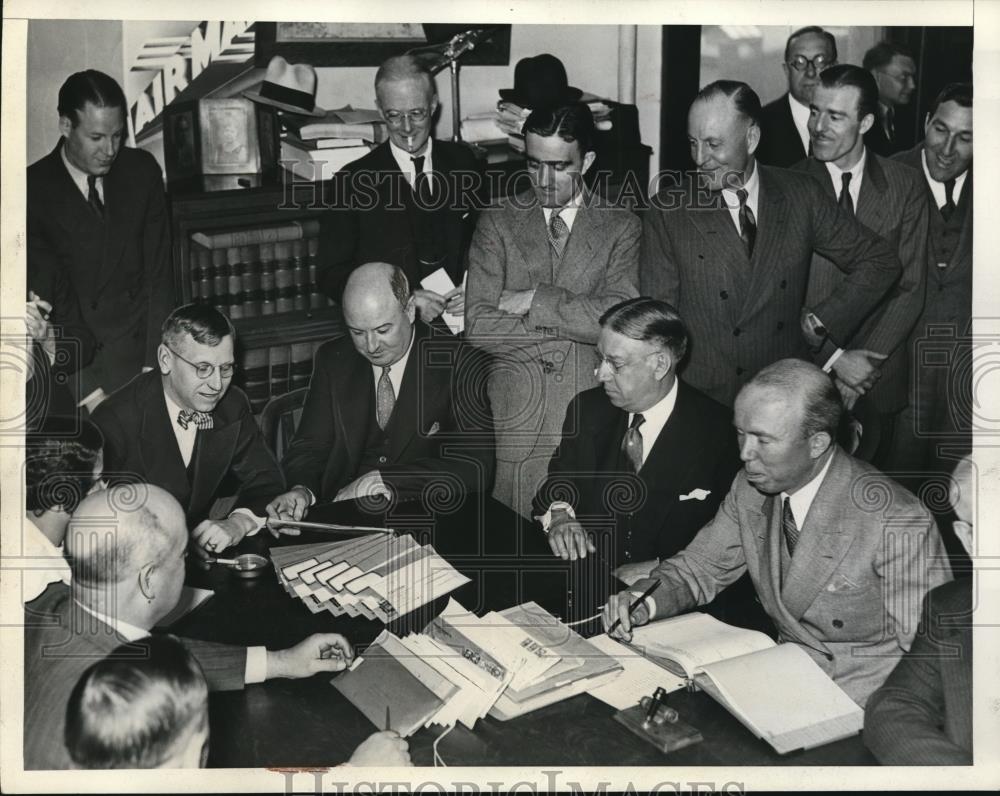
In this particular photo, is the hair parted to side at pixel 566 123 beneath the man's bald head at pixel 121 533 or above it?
above

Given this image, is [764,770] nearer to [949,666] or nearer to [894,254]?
[949,666]

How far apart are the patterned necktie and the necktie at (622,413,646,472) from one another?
762mm

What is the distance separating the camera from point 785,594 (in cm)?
458

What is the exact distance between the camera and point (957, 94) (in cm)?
481

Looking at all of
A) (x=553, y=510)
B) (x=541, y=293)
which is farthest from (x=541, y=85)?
(x=553, y=510)

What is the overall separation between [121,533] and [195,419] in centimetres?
55

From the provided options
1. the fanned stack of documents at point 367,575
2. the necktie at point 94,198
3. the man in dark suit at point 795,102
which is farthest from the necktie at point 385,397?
the man in dark suit at point 795,102

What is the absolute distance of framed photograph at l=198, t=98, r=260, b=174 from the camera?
15.9 ft

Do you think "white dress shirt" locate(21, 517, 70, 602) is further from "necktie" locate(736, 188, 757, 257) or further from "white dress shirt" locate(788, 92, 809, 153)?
"white dress shirt" locate(788, 92, 809, 153)

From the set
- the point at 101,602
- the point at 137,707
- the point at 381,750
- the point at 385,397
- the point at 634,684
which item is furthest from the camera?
the point at 385,397

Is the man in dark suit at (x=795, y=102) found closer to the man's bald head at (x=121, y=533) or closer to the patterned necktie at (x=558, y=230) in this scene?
the patterned necktie at (x=558, y=230)

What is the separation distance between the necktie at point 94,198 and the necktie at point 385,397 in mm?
1296

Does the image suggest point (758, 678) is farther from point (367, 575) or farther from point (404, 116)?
point (404, 116)

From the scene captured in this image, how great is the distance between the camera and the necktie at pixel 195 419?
493 centimetres
